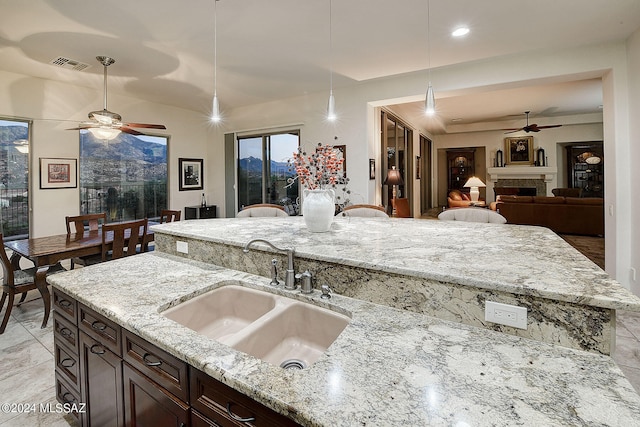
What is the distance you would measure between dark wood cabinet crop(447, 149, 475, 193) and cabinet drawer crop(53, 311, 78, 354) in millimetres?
11244

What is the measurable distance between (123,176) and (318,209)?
499cm

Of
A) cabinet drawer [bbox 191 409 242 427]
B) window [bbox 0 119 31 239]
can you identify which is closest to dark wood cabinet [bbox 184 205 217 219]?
window [bbox 0 119 31 239]

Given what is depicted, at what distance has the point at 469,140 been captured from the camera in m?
10.1

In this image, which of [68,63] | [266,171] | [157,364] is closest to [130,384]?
[157,364]

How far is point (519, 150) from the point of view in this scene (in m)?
9.29

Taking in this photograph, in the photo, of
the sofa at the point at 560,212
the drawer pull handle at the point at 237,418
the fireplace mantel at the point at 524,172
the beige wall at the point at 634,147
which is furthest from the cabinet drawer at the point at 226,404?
the fireplace mantel at the point at 524,172

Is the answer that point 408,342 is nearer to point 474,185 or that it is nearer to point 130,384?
point 130,384

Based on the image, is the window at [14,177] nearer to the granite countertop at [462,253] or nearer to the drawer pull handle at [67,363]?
the granite countertop at [462,253]

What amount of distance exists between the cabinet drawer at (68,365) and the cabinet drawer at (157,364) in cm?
62

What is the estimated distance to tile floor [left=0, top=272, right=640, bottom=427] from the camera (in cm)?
193

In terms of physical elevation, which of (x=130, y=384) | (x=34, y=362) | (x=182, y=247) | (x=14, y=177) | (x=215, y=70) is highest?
(x=215, y=70)

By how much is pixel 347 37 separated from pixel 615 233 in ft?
12.3

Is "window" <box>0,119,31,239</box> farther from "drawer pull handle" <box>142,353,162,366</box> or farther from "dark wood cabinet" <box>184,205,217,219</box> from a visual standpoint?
"drawer pull handle" <box>142,353,162,366</box>

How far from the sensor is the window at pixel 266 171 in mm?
6070
